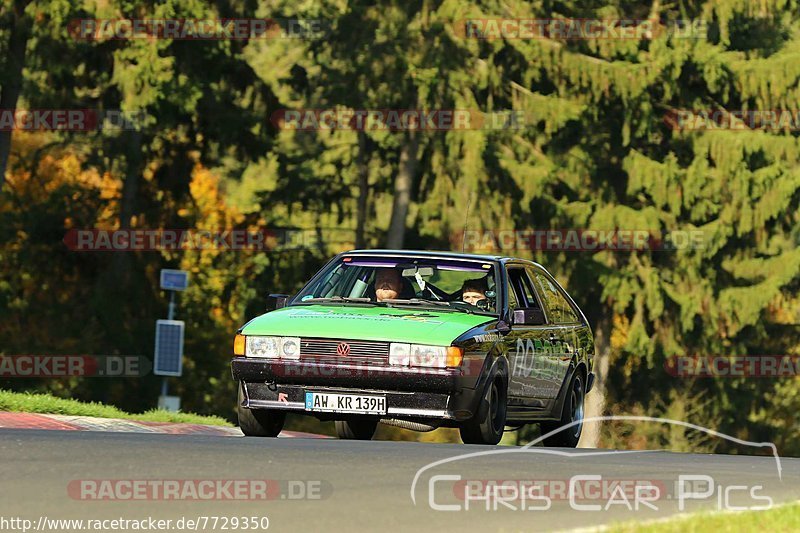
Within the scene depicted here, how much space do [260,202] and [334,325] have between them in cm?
3149

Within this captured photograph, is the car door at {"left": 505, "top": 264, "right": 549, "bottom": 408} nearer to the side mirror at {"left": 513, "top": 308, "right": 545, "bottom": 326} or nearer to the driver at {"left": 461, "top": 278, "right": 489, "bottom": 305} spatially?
the side mirror at {"left": 513, "top": 308, "right": 545, "bottom": 326}

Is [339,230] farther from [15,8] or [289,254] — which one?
[15,8]

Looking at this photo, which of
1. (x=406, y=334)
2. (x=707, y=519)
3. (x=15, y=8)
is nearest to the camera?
(x=707, y=519)

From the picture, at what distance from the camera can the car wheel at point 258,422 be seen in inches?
489

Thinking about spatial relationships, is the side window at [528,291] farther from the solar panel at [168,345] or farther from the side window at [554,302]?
the solar panel at [168,345]

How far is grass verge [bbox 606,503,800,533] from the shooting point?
25.1 ft

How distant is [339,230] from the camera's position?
4362 centimetres

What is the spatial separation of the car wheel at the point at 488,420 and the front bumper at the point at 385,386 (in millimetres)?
174

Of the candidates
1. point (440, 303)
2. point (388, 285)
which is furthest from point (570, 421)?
point (388, 285)

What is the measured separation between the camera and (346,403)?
11719 mm

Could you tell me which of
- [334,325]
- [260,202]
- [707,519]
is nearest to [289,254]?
[260,202]

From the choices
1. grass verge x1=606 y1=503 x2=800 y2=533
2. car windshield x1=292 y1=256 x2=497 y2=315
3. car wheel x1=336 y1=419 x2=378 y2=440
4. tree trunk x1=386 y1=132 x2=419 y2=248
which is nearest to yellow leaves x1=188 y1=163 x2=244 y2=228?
tree trunk x1=386 y1=132 x2=419 y2=248

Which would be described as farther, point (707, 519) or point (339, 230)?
point (339, 230)

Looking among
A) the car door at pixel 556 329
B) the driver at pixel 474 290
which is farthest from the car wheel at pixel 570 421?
the driver at pixel 474 290
